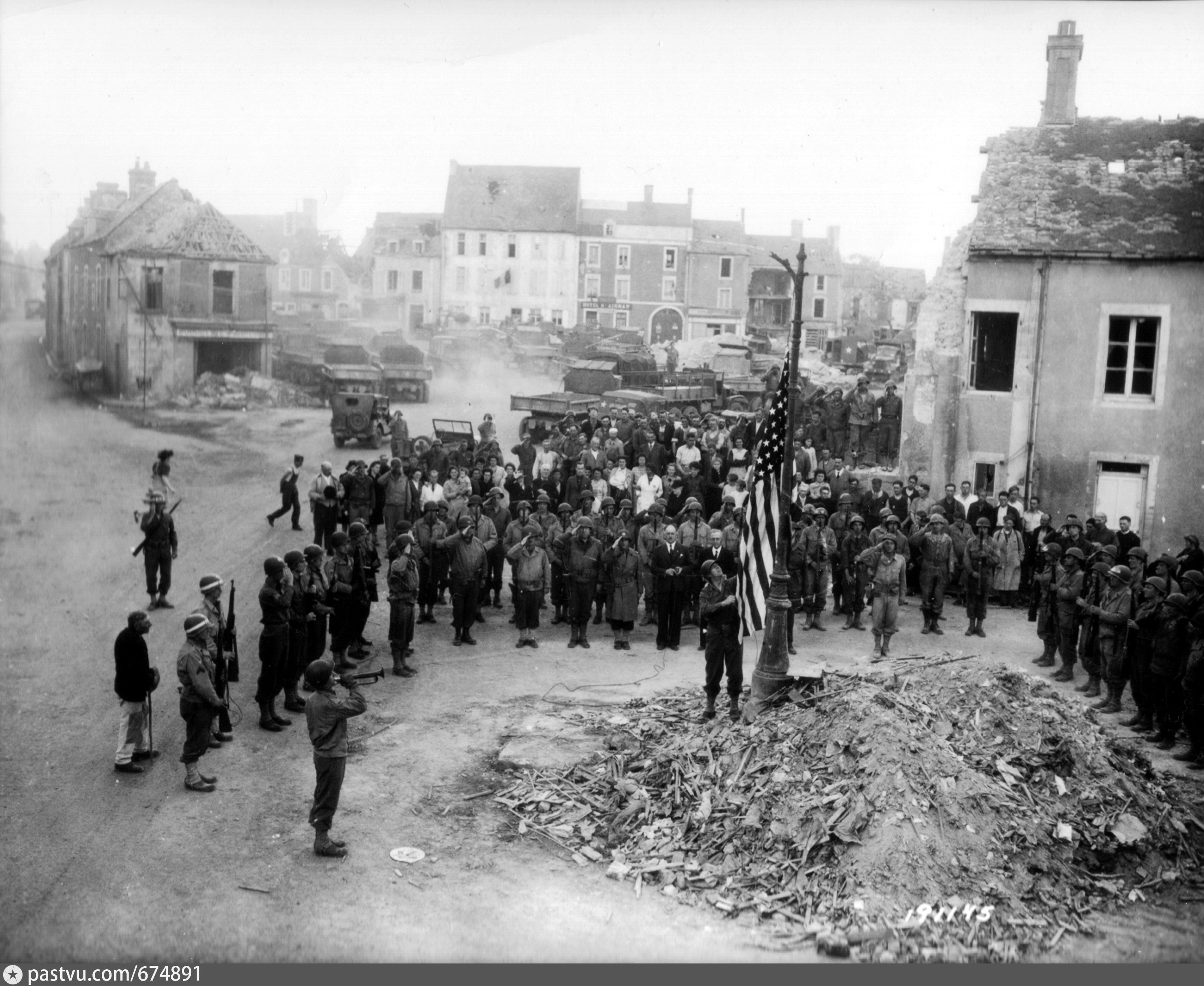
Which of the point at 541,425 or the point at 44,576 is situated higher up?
the point at 541,425

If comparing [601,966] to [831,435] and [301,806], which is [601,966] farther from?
[831,435]

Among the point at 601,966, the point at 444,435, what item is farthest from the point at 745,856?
the point at 444,435

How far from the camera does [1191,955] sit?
343 inches

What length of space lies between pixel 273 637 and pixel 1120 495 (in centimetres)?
1630

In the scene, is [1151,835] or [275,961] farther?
[1151,835]

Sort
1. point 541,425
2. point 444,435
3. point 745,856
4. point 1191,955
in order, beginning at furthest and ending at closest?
point 541,425 < point 444,435 < point 745,856 < point 1191,955

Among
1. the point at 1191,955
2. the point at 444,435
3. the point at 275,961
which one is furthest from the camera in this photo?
the point at 444,435

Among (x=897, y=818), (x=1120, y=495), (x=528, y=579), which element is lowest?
(x=897, y=818)

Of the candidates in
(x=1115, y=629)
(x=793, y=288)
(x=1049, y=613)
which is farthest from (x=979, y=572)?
(x=793, y=288)

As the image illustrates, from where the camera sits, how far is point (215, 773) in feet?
36.6

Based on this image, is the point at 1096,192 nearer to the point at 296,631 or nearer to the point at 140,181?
the point at 296,631

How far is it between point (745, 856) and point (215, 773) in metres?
5.24

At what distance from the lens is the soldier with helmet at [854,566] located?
16891 mm

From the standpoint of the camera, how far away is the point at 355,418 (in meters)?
28.4
